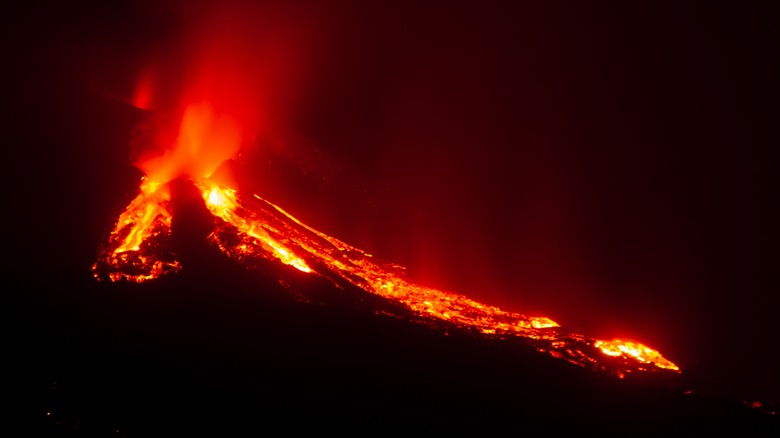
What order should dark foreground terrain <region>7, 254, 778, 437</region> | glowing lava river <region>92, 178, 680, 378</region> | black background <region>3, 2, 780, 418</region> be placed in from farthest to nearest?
black background <region>3, 2, 780, 418</region> → glowing lava river <region>92, 178, 680, 378</region> → dark foreground terrain <region>7, 254, 778, 437</region>

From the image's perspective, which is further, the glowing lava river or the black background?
the black background

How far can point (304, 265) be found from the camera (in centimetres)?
391

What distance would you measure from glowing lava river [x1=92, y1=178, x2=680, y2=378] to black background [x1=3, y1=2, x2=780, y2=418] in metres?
1.24

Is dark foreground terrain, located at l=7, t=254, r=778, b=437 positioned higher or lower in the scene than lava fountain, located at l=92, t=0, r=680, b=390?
lower

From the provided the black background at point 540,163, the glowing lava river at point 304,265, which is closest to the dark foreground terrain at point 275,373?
the glowing lava river at point 304,265

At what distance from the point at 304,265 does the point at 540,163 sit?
519 centimetres

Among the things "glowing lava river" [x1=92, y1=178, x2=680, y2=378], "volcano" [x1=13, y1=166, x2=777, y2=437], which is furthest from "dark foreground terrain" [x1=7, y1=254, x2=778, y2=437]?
"glowing lava river" [x1=92, y1=178, x2=680, y2=378]

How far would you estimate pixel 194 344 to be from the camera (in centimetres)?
302

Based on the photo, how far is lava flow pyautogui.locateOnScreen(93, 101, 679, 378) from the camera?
346 cm

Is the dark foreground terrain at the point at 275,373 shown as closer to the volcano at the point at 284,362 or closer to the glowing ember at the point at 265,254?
Answer: the volcano at the point at 284,362

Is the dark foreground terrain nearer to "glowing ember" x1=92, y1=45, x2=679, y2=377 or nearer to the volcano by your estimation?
the volcano

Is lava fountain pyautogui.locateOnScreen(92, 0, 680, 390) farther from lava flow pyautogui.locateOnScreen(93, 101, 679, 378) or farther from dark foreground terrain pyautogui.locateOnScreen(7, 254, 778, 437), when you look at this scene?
dark foreground terrain pyautogui.locateOnScreen(7, 254, 778, 437)

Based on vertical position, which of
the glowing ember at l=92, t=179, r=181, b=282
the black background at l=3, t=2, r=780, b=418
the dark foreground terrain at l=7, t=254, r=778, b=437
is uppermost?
the black background at l=3, t=2, r=780, b=418

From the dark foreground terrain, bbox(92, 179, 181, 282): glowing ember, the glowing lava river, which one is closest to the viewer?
the dark foreground terrain
